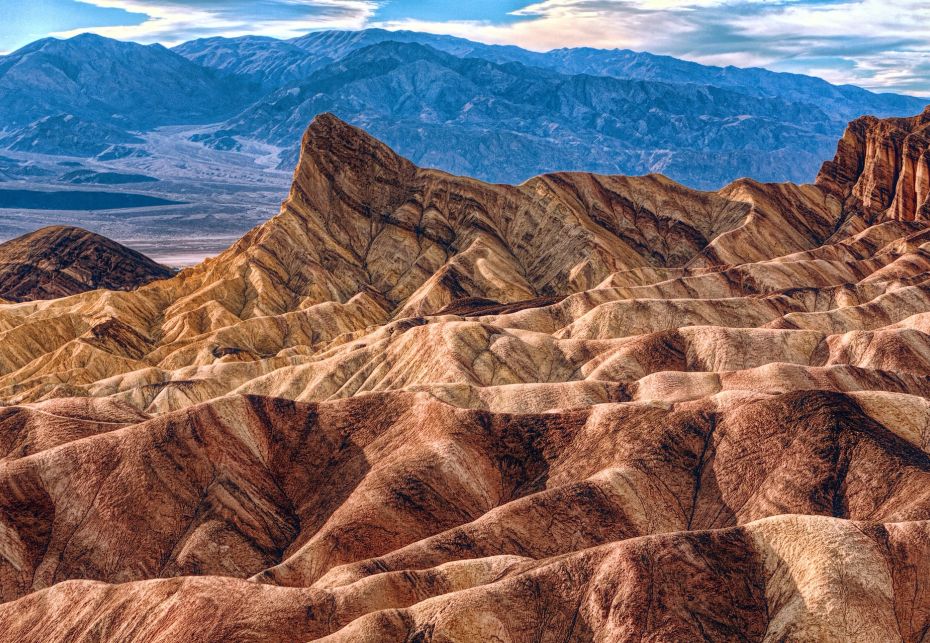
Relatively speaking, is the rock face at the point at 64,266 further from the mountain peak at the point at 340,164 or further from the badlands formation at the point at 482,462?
the mountain peak at the point at 340,164

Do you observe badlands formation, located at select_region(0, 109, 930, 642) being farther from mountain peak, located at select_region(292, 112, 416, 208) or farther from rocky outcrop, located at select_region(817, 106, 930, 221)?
mountain peak, located at select_region(292, 112, 416, 208)

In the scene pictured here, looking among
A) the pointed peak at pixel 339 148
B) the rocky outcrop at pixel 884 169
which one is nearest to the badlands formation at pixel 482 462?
the rocky outcrop at pixel 884 169

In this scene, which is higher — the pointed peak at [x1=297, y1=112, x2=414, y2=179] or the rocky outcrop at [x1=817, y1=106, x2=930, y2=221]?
the pointed peak at [x1=297, y1=112, x2=414, y2=179]

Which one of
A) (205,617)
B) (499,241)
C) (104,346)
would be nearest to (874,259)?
(499,241)

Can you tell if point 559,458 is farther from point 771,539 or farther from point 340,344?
point 340,344

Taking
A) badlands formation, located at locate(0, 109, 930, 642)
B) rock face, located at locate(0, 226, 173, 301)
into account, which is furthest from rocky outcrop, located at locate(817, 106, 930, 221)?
rock face, located at locate(0, 226, 173, 301)

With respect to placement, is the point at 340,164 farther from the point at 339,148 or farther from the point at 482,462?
the point at 482,462
